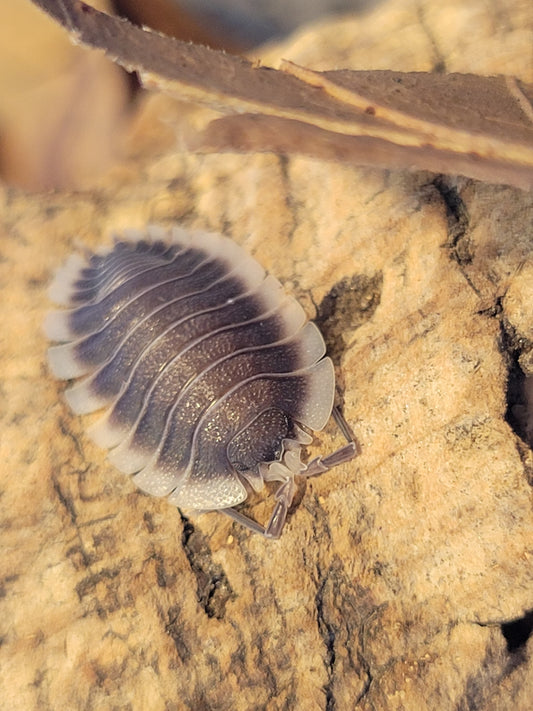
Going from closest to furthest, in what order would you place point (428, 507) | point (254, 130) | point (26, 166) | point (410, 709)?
point (254, 130)
point (410, 709)
point (428, 507)
point (26, 166)

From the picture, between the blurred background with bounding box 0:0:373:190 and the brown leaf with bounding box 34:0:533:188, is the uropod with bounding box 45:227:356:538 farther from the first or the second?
the blurred background with bounding box 0:0:373:190

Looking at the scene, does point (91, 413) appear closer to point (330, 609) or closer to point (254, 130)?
point (330, 609)

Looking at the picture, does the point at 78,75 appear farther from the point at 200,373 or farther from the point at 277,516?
the point at 277,516

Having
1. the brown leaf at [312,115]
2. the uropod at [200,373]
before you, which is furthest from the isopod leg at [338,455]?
the brown leaf at [312,115]

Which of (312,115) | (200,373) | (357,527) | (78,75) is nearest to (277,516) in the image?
(357,527)

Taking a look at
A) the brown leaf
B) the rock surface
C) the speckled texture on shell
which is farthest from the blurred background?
the brown leaf

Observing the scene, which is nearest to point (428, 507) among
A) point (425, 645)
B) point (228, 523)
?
point (425, 645)
